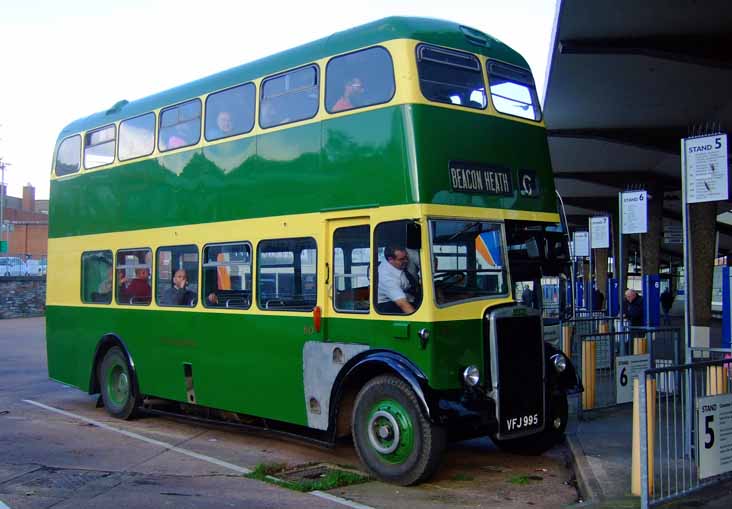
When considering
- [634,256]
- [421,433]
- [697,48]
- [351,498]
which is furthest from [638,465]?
[634,256]

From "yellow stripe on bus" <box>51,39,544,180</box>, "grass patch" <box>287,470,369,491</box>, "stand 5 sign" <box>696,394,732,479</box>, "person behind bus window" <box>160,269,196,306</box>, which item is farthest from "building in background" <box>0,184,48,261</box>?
"stand 5 sign" <box>696,394,732,479</box>

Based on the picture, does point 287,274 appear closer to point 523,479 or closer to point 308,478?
point 308,478

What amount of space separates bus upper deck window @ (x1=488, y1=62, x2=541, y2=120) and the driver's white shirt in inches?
84.5

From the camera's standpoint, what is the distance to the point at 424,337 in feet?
23.9

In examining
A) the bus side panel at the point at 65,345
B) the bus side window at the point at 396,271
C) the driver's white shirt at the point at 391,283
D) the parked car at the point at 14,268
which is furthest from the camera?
the parked car at the point at 14,268

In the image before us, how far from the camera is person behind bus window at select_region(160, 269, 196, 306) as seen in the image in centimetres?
1042

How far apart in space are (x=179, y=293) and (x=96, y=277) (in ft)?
7.60

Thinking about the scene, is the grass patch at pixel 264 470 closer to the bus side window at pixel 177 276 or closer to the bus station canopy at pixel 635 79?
the bus side window at pixel 177 276

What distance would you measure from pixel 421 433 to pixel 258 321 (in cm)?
278

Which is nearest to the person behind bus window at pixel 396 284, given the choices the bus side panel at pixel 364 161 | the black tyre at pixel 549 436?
the bus side panel at pixel 364 161

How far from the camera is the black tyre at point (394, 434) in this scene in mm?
7301

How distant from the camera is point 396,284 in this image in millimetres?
7598

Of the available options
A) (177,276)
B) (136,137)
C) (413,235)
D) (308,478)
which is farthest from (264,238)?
(136,137)

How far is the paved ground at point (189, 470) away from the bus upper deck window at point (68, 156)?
150 inches
